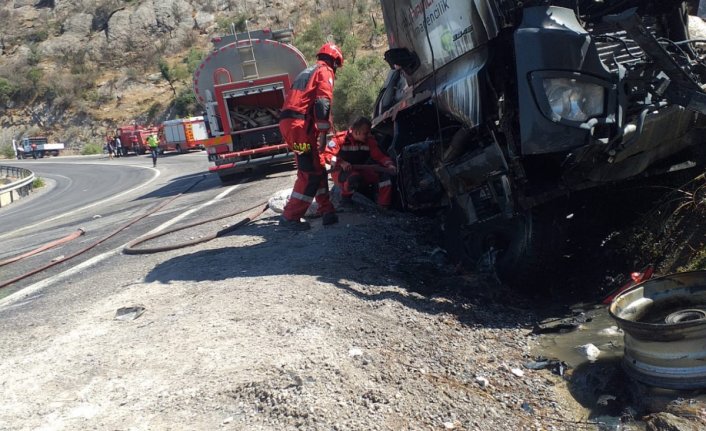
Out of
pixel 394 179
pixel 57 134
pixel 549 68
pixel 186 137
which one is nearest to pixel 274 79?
pixel 394 179

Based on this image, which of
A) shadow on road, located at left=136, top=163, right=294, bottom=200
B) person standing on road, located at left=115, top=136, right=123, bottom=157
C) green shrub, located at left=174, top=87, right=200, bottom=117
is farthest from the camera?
green shrub, located at left=174, top=87, right=200, bottom=117

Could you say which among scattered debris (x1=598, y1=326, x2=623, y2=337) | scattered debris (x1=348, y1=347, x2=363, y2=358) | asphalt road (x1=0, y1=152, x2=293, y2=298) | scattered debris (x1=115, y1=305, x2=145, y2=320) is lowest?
scattered debris (x1=598, y1=326, x2=623, y2=337)

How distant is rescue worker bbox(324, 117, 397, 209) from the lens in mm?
6457

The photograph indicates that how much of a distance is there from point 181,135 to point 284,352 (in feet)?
107

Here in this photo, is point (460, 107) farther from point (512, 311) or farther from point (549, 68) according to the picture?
point (512, 311)

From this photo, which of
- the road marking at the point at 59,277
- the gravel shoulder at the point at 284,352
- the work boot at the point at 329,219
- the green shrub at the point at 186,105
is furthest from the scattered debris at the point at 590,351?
the green shrub at the point at 186,105

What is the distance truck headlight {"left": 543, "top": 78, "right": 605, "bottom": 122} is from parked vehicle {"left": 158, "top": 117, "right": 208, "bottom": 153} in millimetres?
30148

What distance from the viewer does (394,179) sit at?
6.41m

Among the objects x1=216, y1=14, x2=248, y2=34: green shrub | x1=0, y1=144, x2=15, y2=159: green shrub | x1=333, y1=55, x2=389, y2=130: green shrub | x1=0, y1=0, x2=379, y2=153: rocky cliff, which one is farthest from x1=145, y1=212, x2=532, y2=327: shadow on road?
x1=0, y1=144, x2=15, y2=159: green shrub

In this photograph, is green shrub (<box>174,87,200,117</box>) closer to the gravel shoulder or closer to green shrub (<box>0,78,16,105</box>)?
green shrub (<box>0,78,16,105</box>)

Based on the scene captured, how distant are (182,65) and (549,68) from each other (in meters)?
55.9

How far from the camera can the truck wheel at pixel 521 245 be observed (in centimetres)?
410

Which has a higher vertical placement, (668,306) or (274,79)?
(274,79)

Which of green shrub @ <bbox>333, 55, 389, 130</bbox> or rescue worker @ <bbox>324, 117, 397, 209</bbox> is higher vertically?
green shrub @ <bbox>333, 55, 389, 130</bbox>
